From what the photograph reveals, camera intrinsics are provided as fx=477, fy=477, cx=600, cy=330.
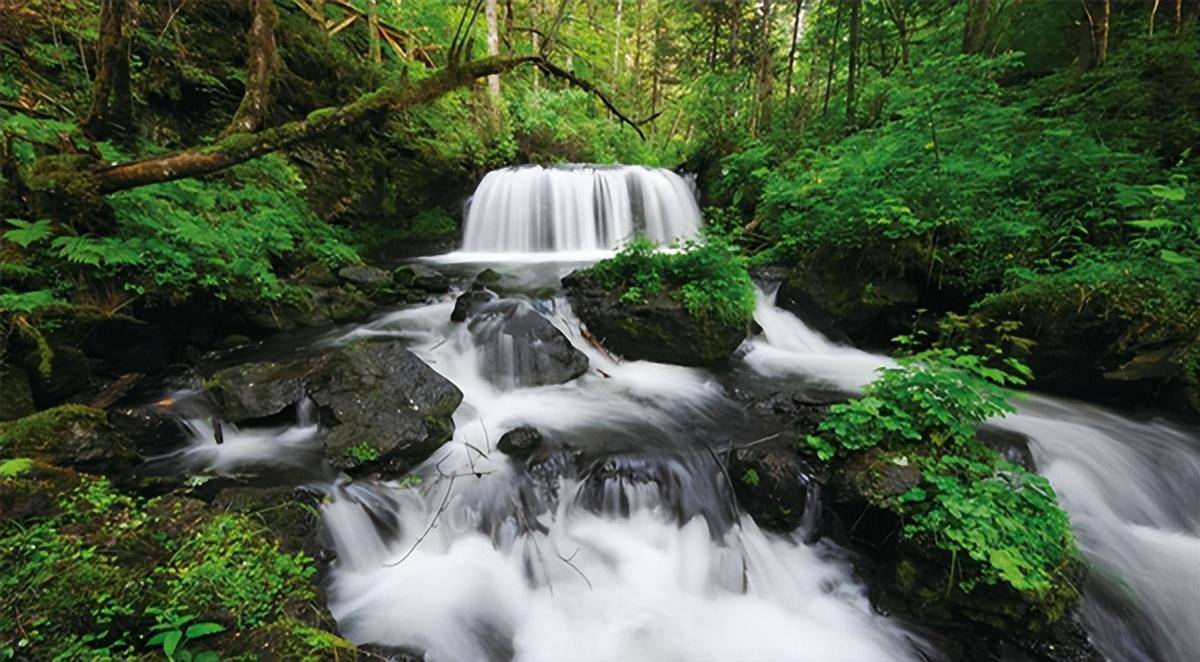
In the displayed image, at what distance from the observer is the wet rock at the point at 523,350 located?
5.11 m

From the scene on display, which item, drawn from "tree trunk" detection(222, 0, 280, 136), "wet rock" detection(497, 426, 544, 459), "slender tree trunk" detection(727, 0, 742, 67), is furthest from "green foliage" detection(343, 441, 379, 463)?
"slender tree trunk" detection(727, 0, 742, 67)

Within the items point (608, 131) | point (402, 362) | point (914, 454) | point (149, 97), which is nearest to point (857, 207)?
point (914, 454)

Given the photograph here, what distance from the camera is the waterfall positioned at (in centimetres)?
1034

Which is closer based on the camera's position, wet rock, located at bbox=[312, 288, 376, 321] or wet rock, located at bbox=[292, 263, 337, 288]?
wet rock, located at bbox=[312, 288, 376, 321]

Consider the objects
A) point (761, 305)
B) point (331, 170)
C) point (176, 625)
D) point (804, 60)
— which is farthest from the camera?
point (804, 60)

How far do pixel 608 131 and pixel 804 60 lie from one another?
22.1ft

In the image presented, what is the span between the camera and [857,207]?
20.9 ft

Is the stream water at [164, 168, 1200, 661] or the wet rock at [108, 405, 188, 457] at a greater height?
the wet rock at [108, 405, 188, 457]

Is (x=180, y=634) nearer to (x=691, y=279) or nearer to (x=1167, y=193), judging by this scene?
(x=691, y=279)

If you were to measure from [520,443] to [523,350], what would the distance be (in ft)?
4.88

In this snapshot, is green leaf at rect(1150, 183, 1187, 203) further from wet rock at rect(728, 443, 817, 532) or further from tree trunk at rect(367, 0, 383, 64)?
tree trunk at rect(367, 0, 383, 64)

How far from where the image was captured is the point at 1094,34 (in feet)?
22.9

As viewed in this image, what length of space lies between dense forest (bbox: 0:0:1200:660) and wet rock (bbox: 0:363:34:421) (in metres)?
0.02

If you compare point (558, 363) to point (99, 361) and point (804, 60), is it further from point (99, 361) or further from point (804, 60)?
point (804, 60)
